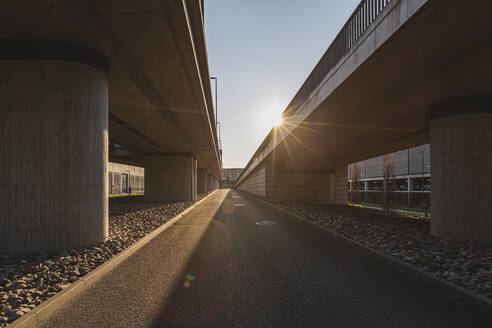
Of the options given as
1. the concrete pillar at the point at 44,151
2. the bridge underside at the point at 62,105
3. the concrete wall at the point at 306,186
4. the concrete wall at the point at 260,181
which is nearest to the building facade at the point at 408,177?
the concrete wall at the point at 306,186

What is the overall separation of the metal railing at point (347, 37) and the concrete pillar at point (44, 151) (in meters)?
7.37

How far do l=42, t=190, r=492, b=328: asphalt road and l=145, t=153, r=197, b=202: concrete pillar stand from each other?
56.8 ft

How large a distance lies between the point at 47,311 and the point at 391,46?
7.88 m

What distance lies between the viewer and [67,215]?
20.7ft

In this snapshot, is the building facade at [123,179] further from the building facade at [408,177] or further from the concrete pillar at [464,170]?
the concrete pillar at [464,170]

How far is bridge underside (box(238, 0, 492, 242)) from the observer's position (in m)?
5.26

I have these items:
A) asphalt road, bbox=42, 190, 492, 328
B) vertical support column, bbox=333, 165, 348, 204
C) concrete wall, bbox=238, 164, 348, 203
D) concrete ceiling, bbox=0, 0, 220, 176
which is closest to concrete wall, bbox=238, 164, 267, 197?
concrete wall, bbox=238, 164, 348, 203

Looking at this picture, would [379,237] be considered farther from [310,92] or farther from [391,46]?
[310,92]

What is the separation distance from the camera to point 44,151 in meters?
6.22

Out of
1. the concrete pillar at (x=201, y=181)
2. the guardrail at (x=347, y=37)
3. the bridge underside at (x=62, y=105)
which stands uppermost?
the guardrail at (x=347, y=37)

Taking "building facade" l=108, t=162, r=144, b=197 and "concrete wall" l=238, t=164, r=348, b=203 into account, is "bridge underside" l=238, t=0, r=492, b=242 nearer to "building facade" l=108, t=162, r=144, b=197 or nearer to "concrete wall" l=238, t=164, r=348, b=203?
"concrete wall" l=238, t=164, r=348, b=203

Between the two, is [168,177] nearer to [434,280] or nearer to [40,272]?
[40,272]

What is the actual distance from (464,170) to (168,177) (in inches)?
823

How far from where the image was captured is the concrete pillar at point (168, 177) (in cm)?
2341
